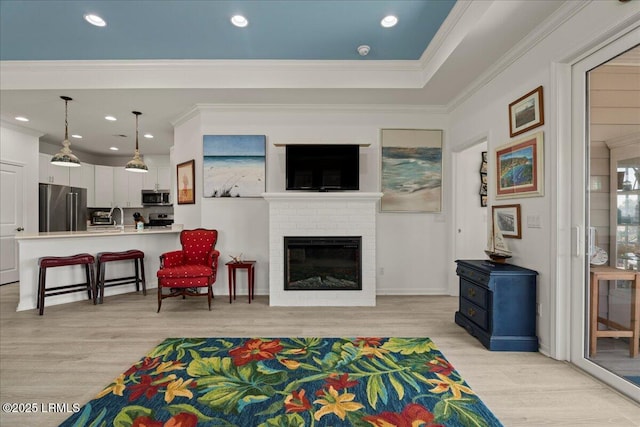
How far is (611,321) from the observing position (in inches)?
81.3

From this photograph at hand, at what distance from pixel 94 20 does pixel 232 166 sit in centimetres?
207

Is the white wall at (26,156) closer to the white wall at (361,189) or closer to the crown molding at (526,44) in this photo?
the white wall at (361,189)

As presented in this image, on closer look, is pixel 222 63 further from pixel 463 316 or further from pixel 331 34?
pixel 463 316

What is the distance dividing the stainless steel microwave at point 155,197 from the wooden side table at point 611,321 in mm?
7627

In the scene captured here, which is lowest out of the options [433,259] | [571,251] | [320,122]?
[433,259]

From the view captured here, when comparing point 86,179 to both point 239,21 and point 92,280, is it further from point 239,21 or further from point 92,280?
point 239,21

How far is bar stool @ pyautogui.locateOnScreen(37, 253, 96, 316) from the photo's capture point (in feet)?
11.1

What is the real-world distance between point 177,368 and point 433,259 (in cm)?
355

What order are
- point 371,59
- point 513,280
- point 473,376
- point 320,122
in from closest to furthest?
point 473,376
point 513,280
point 371,59
point 320,122

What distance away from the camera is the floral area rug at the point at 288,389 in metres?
1.65

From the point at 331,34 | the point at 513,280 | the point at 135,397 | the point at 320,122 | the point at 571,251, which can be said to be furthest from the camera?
the point at 320,122

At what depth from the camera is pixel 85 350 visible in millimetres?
2475

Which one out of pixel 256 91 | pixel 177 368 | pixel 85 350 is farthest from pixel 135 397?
pixel 256 91

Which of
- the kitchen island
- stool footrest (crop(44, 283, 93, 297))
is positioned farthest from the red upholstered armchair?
stool footrest (crop(44, 283, 93, 297))
